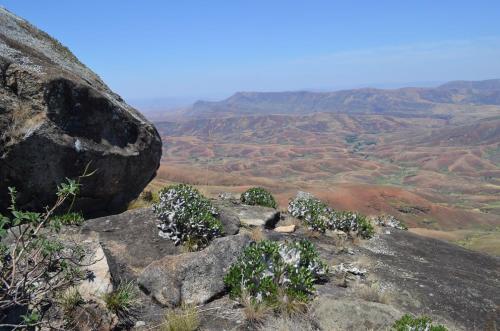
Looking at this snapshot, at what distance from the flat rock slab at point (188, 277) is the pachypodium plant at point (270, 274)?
248 mm

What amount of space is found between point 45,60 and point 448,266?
11314 millimetres

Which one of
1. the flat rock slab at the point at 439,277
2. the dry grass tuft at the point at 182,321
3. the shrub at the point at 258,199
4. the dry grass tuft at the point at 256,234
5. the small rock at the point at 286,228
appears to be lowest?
the flat rock slab at the point at 439,277

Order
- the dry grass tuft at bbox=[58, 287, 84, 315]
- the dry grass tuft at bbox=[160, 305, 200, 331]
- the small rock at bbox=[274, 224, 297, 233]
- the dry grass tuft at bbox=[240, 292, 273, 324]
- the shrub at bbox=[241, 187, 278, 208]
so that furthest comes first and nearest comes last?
the shrub at bbox=[241, 187, 278, 208], the small rock at bbox=[274, 224, 297, 233], the dry grass tuft at bbox=[240, 292, 273, 324], the dry grass tuft at bbox=[160, 305, 200, 331], the dry grass tuft at bbox=[58, 287, 84, 315]

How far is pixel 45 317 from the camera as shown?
595cm

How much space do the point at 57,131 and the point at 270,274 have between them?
549 cm

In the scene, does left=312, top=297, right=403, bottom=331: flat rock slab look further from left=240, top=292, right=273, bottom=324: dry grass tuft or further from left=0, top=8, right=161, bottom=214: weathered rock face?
left=0, top=8, right=161, bottom=214: weathered rock face

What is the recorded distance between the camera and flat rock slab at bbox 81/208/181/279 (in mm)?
8594

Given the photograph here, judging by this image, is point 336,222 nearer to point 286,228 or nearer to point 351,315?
point 286,228

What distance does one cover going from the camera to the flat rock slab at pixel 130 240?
859cm

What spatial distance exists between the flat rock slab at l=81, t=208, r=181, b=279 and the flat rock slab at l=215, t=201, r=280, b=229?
2.79m

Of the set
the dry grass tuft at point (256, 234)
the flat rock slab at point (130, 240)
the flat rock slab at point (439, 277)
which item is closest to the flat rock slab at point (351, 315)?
the flat rock slab at point (439, 277)

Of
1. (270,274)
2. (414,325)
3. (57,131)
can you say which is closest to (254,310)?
(270,274)

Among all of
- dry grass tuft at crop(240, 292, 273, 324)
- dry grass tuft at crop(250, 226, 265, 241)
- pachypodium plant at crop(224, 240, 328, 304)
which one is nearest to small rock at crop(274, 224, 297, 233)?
dry grass tuft at crop(250, 226, 265, 241)

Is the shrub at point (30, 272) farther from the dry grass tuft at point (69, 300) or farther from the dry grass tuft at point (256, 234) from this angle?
the dry grass tuft at point (256, 234)
